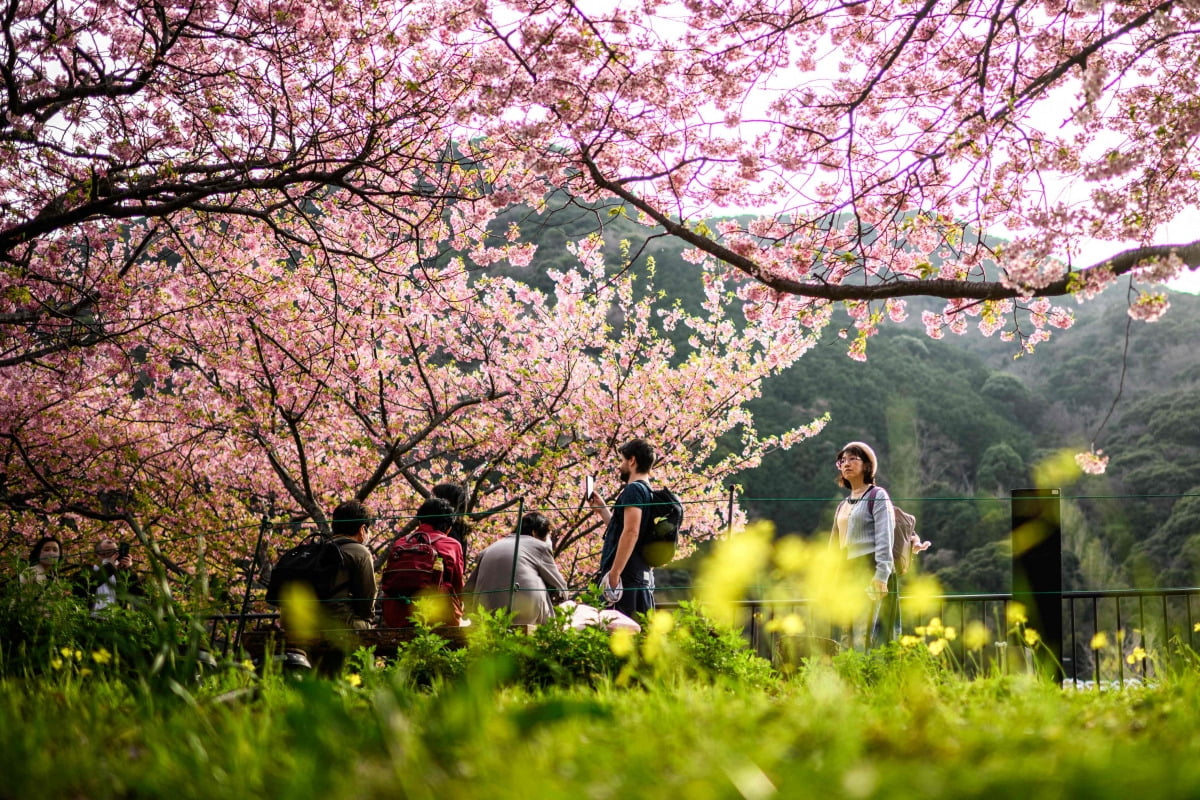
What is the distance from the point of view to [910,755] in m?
1.91

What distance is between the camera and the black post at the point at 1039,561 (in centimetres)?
488

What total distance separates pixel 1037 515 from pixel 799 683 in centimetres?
240

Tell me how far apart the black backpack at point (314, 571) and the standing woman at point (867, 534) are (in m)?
2.85

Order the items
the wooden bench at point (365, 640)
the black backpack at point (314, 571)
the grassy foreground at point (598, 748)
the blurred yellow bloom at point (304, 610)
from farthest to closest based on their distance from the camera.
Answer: the black backpack at point (314, 571)
the wooden bench at point (365, 640)
the blurred yellow bloom at point (304, 610)
the grassy foreground at point (598, 748)

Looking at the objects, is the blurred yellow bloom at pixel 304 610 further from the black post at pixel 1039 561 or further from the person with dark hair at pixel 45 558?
the black post at pixel 1039 561

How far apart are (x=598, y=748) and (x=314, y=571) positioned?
3.41m

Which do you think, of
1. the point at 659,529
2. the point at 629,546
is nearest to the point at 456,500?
the point at 629,546

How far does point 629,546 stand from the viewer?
5.24 meters

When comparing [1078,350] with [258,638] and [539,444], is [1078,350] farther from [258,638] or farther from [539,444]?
[258,638]

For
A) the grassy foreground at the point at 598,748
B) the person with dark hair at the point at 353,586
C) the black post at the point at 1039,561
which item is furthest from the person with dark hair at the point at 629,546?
the grassy foreground at the point at 598,748

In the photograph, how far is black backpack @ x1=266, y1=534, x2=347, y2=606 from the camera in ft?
16.0

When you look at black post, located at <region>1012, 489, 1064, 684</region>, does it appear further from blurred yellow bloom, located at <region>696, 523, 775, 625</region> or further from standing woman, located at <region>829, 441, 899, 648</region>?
blurred yellow bloom, located at <region>696, 523, 775, 625</region>

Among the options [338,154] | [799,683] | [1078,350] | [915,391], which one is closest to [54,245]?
[338,154]

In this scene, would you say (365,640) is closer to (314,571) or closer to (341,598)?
(341,598)
